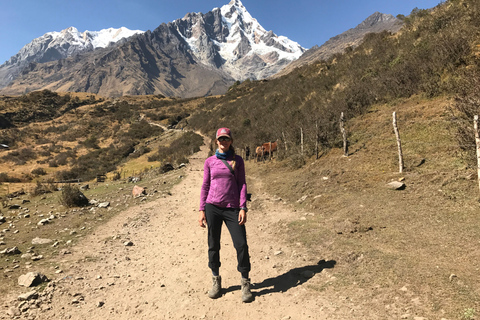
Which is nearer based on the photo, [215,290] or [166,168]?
[215,290]

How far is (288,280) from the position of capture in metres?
4.06

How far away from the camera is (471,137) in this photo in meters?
6.18

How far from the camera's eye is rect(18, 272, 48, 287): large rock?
4039 millimetres

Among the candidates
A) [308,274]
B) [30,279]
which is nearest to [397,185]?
[308,274]

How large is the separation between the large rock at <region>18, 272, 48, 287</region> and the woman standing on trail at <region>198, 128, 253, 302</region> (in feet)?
10.1

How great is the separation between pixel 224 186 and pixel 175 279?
226 centimetres

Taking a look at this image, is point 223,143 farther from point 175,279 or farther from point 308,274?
point 175,279

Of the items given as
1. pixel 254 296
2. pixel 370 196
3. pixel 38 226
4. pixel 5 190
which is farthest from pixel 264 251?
pixel 5 190

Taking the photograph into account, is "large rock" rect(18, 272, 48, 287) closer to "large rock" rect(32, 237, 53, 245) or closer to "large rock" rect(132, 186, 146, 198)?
"large rock" rect(32, 237, 53, 245)

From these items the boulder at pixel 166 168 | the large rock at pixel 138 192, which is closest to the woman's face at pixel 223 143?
the large rock at pixel 138 192

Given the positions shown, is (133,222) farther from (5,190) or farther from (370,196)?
(5,190)

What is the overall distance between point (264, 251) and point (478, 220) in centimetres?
400

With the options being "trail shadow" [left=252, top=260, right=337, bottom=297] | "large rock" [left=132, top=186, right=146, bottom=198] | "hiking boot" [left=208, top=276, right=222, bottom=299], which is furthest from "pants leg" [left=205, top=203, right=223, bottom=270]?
"large rock" [left=132, top=186, right=146, bottom=198]

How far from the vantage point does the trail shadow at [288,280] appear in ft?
12.7
